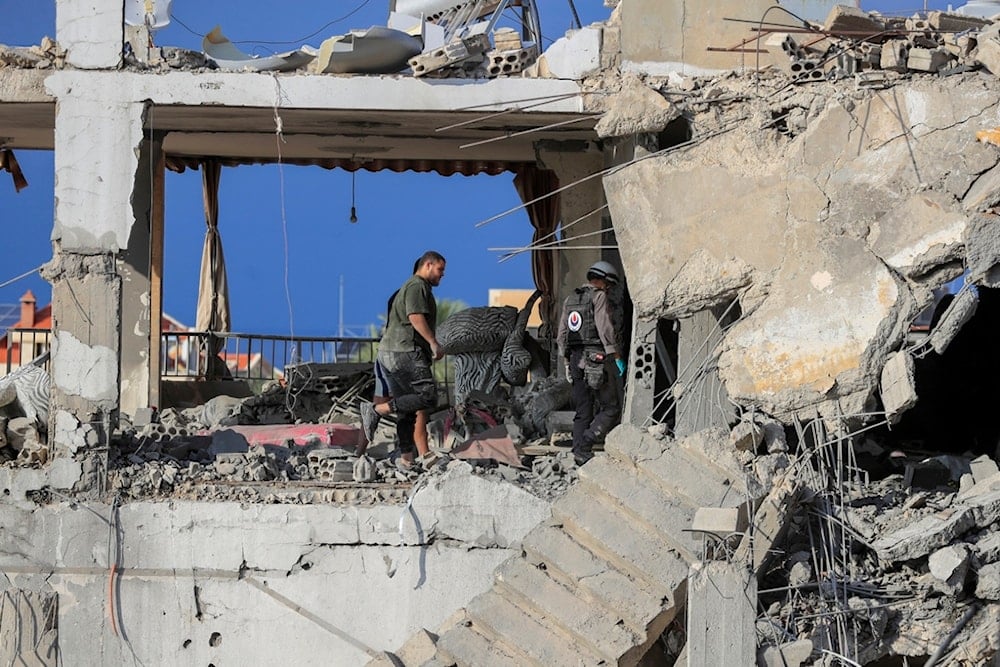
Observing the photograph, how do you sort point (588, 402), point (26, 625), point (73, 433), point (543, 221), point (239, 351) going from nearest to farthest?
1. point (26, 625)
2. point (73, 433)
3. point (588, 402)
4. point (543, 221)
5. point (239, 351)

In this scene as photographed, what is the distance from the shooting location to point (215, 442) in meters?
11.7

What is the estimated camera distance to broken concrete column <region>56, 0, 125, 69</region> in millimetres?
10859

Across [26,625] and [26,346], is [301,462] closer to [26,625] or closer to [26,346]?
[26,625]

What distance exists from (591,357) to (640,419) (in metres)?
0.67

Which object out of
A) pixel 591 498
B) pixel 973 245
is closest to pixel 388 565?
pixel 591 498

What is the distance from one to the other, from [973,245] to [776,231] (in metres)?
1.39

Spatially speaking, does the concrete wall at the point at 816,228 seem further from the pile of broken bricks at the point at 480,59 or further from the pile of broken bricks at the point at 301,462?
the pile of broken bricks at the point at 301,462

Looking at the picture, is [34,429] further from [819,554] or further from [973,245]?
[973,245]

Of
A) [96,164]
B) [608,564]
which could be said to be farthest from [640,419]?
[96,164]

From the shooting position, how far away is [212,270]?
17062mm

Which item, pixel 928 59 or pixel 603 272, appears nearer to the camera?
pixel 928 59

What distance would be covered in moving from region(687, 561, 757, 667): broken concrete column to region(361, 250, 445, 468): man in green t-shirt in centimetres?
390

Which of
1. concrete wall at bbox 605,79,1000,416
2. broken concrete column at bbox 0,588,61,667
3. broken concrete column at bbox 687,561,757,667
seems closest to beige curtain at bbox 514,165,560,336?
concrete wall at bbox 605,79,1000,416

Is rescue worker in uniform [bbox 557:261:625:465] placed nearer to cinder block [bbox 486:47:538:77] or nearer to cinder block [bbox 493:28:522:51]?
cinder block [bbox 486:47:538:77]
